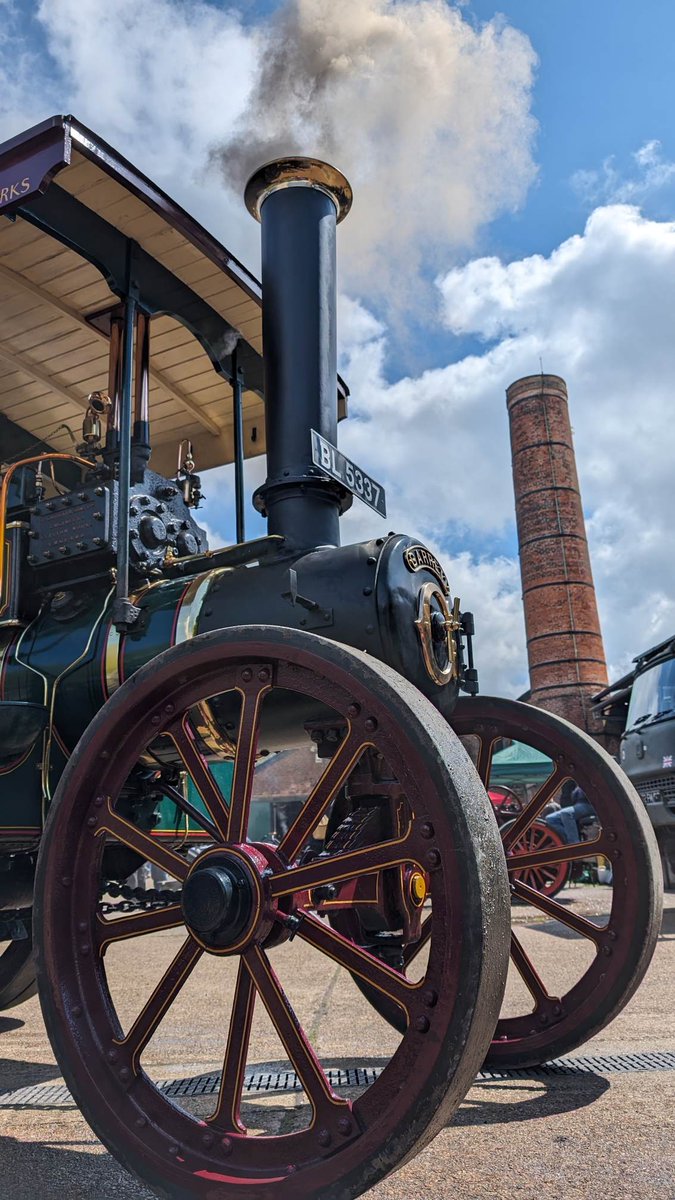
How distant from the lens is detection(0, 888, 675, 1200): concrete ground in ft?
5.88

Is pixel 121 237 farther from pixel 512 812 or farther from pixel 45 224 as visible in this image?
pixel 512 812

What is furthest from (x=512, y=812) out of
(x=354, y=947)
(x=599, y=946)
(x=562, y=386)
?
(x=562, y=386)

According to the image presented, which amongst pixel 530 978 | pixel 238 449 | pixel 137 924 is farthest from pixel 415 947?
pixel 238 449

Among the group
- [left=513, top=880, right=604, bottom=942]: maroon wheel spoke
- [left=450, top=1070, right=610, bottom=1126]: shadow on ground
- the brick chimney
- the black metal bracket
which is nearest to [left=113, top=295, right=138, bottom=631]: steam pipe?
the black metal bracket

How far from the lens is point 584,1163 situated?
1.87 metres

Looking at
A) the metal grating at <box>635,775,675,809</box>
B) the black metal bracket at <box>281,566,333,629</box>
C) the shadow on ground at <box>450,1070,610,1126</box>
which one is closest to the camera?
the shadow on ground at <box>450,1070,610,1126</box>

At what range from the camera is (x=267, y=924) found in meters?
1.80

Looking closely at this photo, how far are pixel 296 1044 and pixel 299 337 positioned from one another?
85.6 inches

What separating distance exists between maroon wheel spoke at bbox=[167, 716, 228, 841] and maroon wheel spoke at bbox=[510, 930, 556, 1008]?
114 centimetres

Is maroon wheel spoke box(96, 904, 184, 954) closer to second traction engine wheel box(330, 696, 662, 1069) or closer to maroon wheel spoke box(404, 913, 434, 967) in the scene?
second traction engine wheel box(330, 696, 662, 1069)

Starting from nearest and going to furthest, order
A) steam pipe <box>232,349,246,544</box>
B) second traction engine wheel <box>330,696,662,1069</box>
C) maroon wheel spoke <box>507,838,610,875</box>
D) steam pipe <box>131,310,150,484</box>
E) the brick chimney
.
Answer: second traction engine wheel <box>330,696,662,1069</box> < maroon wheel spoke <box>507,838,610,875</box> < steam pipe <box>131,310,150,484</box> < steam pipe <box>232,349,246,544</box> < the brick chimney

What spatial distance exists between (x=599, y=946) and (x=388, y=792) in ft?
2.84

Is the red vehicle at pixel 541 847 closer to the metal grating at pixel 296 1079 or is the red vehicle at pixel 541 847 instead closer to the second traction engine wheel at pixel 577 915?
the second traction engine wheel at pixel 577 915

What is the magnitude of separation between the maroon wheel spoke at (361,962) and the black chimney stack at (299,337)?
1320 millimetres
